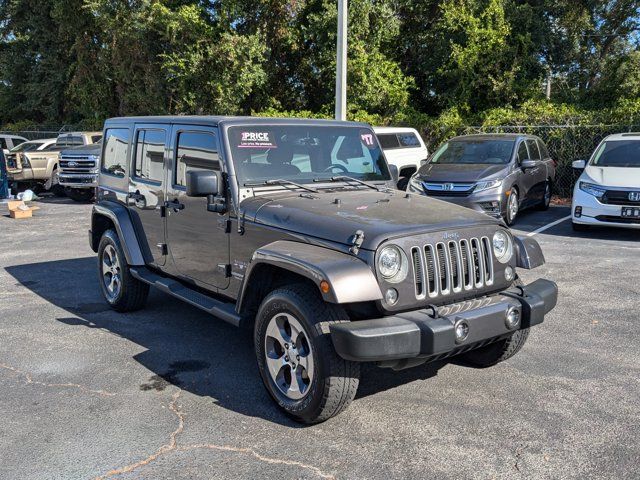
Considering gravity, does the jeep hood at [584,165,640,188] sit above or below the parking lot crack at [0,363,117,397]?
above

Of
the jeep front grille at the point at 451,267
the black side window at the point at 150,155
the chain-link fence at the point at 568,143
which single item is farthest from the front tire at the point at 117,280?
the chain-link fence at the point at 568,143

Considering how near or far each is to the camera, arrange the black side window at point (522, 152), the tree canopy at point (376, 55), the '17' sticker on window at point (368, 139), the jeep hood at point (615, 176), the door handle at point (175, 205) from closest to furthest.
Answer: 1. the door handle at point (175, 205)
2. the '17' sticker on window at point (368, 139)
3. the jeep hood at point (615, 176)
4. the black side window at point (522, 152)
5. the tree canopy at point (376, 55)

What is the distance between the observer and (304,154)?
5082 millimetres

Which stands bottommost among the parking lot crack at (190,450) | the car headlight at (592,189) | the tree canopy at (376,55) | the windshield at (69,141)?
the parking lot crack at (190,450)

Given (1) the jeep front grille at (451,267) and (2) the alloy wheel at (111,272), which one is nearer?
(1) the jeep front grille at (451,267)

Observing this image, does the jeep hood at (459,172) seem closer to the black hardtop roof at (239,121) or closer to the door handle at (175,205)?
the black hardtop roof at (239,121)

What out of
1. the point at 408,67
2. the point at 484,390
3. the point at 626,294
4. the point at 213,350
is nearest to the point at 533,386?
the point at 484,390

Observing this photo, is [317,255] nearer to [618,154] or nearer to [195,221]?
[195,221]

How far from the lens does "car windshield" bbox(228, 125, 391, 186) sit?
480 cm

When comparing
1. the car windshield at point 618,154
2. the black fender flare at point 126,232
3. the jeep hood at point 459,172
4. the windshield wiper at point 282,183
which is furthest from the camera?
the jeep hood at point 459,172

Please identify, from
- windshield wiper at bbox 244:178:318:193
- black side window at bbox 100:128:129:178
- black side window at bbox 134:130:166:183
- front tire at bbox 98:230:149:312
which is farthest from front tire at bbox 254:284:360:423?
black side window at bbox 100:128:129:178

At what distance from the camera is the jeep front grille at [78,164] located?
16.2 meters

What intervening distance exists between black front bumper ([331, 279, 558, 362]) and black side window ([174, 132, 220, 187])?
2.02m

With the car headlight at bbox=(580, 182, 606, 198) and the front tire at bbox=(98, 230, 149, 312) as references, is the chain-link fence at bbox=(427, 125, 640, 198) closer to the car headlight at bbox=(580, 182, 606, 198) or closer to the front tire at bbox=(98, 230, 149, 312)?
the car headlight at bbox=(580, 182, 606, 198)
